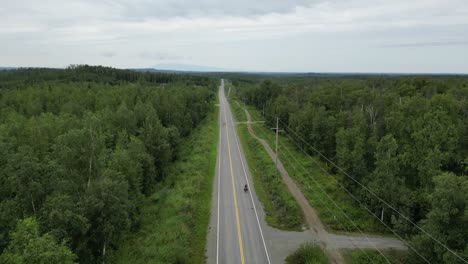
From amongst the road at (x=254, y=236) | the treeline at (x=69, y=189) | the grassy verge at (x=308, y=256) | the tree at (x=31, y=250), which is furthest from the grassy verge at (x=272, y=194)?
the tree at (x=31, y=250)

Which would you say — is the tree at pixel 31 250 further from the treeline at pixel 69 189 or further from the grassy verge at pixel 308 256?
the grassy verge at pixel 308 256

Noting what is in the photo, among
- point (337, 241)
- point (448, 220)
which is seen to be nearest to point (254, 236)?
point (337, 241)

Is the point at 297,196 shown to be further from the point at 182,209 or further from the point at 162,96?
the point at 162,96

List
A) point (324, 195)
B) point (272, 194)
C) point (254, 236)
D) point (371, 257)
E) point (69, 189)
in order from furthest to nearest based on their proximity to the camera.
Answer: point (324, 195) < point (272, 194) < point (254, 236) < point (371, 257) < point (69, 189)

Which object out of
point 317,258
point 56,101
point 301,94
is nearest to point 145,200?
point 317,258

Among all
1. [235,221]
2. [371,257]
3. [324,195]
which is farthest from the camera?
[324,195]

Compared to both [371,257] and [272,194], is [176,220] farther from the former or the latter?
[371,257]
